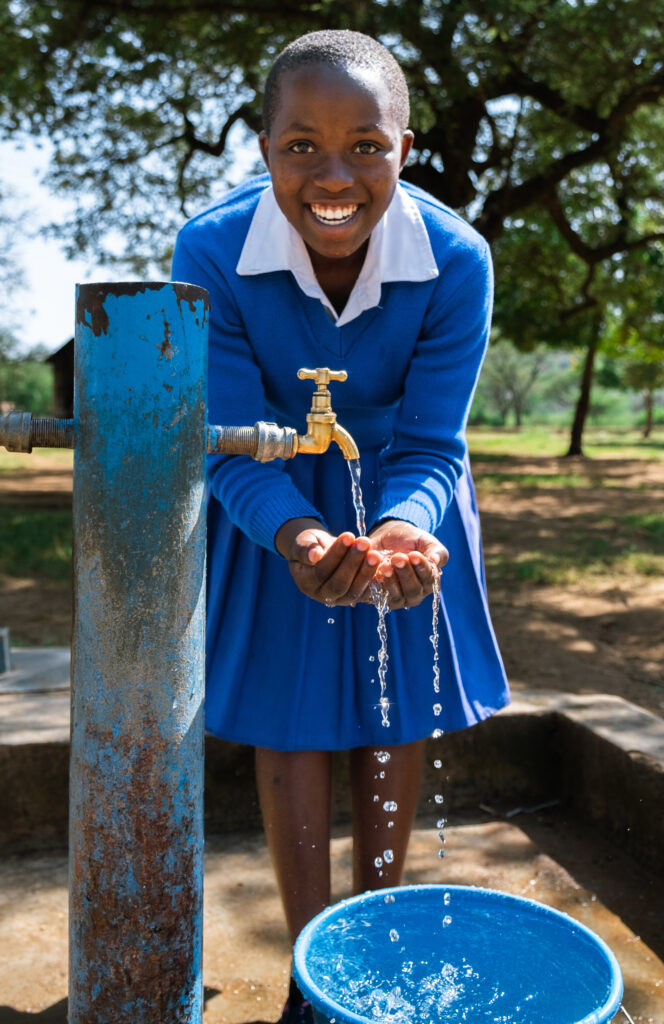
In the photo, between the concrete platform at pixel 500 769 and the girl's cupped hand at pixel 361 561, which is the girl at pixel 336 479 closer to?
the girl's cupped hand at pixel 361 561

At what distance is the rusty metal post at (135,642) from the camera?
4.41 ft

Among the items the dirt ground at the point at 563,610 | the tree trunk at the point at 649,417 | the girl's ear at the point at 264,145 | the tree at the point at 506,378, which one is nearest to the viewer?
the girl's ear at the point at 264,145

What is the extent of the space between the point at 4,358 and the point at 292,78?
28714 millimetres

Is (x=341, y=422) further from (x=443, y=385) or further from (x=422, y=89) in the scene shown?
(x=422, y=89)

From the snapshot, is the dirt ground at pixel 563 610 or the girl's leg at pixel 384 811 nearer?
the girl's leg at pixel 384 811

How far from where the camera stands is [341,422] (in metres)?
1.94

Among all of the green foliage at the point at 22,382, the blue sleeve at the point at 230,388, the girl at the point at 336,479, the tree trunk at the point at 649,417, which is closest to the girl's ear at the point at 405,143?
the girl at the point at 336,479

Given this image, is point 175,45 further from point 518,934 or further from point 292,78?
point 518,934

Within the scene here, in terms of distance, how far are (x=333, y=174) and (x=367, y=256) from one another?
0.25 meters

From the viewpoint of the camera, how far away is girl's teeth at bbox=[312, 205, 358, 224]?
165 centimetres

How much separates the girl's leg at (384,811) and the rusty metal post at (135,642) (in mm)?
526

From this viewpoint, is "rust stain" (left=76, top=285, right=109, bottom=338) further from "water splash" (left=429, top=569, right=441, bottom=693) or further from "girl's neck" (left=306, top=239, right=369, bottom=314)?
"water splash" (left=429, top=569, right=441, bottom=693)

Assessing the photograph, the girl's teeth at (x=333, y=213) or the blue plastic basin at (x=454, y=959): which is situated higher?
the girl's teeth at (x=333, y=213)

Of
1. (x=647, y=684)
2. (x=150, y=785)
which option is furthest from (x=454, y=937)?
(x=647, y=684)
